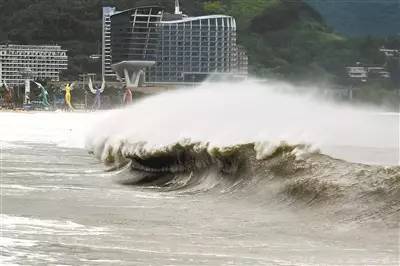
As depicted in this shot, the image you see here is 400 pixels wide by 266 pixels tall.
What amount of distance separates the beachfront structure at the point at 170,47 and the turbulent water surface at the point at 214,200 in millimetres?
101385

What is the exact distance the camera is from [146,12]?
5084 inches

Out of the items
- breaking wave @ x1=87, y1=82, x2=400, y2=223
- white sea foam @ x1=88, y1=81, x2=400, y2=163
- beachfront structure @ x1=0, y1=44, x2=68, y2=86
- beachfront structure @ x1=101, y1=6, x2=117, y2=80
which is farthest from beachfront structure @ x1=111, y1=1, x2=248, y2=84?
breaking wave @ x1=87, y1=82, x2=400, y2=223

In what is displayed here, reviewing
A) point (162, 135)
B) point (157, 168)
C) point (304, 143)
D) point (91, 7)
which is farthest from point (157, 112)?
point (91, 7)

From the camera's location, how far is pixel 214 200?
939cm

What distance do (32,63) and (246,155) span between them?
Answer: 11296cm

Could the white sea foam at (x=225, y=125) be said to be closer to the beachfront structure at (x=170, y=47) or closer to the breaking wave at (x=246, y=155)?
the breaking wave at (x=246, y=155)

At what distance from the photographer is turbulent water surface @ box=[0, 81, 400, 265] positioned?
601 cm

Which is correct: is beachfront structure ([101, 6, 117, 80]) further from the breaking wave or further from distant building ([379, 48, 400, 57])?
the breaking wave

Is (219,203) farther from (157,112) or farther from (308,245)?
(157,112)

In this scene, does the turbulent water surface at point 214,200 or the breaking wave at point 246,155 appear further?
the breaking wave at point 246,155

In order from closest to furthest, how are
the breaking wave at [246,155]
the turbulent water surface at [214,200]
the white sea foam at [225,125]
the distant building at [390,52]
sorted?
the turbulent water surface at [214,200] < the breaking wave at [246,155] < the white sea foam at [225,125] < the distant building at [390,52]

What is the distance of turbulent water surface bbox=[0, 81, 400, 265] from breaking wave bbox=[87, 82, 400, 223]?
2cm

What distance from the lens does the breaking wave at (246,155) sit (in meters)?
7.64

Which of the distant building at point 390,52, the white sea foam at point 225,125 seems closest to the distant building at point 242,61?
the distant building at point 390,52
